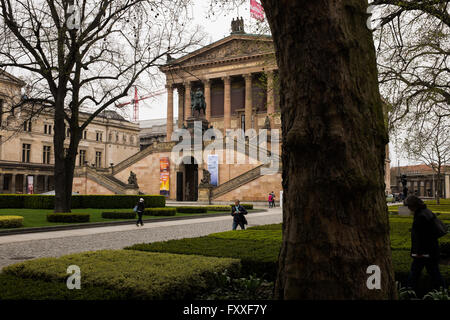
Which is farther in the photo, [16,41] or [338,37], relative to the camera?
[16,41]

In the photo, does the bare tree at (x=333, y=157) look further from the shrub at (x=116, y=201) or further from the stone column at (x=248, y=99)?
the stone column at (x=248, y=99)

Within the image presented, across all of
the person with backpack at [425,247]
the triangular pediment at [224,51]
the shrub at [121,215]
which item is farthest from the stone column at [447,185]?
the person with backpack at [425,247]

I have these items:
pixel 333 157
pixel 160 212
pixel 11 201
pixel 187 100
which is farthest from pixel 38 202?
pixel 187 100

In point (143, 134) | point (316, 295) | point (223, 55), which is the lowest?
point (316, 295)

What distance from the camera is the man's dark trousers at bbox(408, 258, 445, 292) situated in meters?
5.82

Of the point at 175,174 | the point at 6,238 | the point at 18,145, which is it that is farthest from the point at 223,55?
the point at 6,238

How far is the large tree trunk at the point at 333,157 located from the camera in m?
3.48

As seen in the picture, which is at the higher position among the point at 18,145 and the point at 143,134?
the point at 143,134

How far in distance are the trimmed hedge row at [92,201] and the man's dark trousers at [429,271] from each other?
2678cm

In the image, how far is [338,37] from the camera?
3.54m

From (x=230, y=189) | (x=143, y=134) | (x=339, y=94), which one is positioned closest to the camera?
(x=339, y=94)

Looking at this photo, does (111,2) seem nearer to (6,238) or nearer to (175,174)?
(6,238)

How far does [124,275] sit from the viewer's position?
5582mm

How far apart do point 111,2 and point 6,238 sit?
39.8 ft
